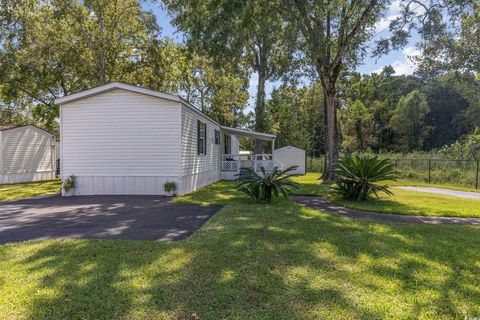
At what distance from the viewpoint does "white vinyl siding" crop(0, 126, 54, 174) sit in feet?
50.5

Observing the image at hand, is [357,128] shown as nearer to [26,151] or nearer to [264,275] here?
[26,151]

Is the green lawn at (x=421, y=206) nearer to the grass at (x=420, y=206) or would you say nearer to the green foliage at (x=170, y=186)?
the grass at (x=420, y=206)

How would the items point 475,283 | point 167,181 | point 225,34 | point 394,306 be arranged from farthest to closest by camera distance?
1. point 167,181
2. point 225,34
3. point 475,283
4. point 394,306

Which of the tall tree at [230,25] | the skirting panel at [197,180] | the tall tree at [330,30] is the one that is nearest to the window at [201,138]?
the skirting panel at [197,180]

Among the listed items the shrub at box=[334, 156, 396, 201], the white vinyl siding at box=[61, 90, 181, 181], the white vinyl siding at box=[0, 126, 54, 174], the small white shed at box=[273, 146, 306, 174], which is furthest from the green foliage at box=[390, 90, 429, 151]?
the white vinyl siding at box=[0, 126, 54, 174]

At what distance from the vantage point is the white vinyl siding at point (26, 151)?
1540cm

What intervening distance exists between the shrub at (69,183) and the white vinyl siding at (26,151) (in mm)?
7575

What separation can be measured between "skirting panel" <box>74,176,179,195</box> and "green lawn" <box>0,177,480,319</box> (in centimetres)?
545

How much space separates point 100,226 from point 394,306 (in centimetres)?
500

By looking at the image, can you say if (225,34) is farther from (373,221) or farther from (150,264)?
(150,264)

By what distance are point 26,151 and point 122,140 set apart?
31.8ft

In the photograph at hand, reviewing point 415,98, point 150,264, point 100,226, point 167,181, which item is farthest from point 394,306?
point 415,98

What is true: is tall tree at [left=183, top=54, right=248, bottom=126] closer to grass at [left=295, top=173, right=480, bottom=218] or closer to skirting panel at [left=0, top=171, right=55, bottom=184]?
skirting panel at [left=0, top=171, right=55, bottom=184]

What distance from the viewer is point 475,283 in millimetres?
3229
